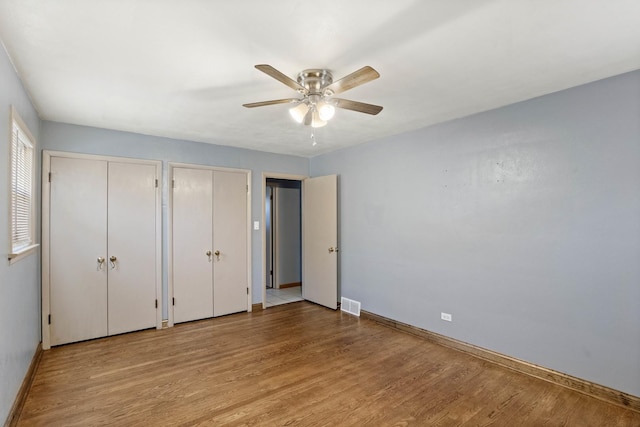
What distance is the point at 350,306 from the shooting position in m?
4.53

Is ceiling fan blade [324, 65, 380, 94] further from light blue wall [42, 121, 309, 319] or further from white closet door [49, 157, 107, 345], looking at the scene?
white closet door [49, 157, 107, 345]

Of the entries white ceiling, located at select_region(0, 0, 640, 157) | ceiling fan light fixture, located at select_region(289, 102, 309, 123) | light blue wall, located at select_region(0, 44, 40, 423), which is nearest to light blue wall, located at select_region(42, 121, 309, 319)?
white ceiling, located at select_region(0, 0, 640, 157)

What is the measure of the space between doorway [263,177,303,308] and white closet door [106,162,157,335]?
102 inches

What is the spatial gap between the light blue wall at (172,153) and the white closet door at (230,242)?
16 cm

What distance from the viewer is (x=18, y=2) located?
1508 millimetres

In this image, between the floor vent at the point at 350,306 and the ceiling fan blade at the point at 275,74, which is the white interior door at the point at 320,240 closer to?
the floor vent at the point at 350,306

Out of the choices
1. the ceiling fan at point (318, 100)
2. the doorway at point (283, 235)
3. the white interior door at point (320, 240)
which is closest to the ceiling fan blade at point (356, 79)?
the ceiling fan at point (318, 100)

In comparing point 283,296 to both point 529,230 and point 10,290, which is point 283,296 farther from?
point 529,230

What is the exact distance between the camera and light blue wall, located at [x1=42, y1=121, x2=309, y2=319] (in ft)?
11.2

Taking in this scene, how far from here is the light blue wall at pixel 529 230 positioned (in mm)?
2332

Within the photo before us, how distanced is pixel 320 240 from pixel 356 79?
130 inches

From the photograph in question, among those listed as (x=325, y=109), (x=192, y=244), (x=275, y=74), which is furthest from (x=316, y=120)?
(x=192, y=244)

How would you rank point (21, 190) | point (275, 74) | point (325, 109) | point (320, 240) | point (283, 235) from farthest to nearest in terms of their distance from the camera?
point (283, 235) → point (320, 240) → point (21, 190) → point (325, 109) → point (275, 74)

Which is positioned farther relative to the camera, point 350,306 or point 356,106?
point 350,306
